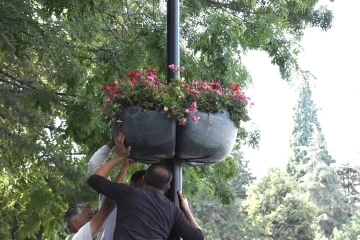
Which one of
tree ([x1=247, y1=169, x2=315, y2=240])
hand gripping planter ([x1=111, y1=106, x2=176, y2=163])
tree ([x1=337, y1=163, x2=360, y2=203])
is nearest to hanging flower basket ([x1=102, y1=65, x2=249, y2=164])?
hand gripping planter ([x1=111, y1=106, x2=176, y2=163])

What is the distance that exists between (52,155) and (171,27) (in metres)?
5.20

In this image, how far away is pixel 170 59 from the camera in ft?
12.5

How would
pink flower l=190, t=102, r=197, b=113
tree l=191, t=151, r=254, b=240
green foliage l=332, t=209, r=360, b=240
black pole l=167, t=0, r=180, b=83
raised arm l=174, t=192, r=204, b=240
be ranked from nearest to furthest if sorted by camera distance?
pink flower l=190, t=102, r=197, b=113, raised arm l=174, t=192, r=204, b=240, black pole l=167, t=0, r=180, b=83, tree l=191, t=151, r=254, b=240, green foliage l=332, t=209, r=360, b=240

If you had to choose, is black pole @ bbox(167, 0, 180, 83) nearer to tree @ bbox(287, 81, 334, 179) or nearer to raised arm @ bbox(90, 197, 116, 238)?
raised arm @ bbox(90, 197, 116, 238)

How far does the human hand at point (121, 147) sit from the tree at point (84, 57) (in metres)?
1.65

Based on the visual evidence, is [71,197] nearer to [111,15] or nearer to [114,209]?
[111,15]

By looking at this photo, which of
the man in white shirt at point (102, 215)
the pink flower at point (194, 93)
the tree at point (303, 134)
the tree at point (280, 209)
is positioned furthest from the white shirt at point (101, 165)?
the tree at point (303, 134)

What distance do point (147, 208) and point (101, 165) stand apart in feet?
1.55

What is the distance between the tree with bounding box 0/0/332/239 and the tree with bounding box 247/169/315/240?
23505mm

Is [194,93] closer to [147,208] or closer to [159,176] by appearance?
[159,176]

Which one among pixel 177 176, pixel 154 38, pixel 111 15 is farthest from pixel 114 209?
pixel 111 15

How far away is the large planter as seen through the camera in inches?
139

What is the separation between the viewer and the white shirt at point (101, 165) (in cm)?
386

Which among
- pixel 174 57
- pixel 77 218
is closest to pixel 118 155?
pixel 174 57
